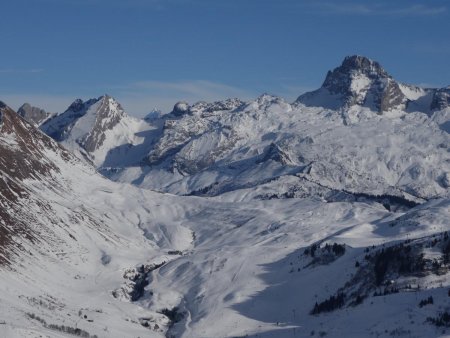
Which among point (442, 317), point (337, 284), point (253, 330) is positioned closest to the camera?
point (442, 317)

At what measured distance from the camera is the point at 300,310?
192 metres

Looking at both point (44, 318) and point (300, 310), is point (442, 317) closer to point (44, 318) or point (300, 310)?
point (300, 310)

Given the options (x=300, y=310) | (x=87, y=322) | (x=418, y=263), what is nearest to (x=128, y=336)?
(x=87, y=322)

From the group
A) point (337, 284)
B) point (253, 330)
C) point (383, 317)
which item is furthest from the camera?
point (337, 284)

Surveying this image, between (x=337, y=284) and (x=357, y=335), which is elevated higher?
(x=337, y=284)

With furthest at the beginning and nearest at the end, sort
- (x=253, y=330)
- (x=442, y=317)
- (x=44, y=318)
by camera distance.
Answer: (x=253, y=330) < (x=44, y=318) < (x=442, y=317)

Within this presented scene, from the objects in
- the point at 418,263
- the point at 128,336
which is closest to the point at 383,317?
the point at 418,263

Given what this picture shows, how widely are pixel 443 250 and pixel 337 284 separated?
26.2 m

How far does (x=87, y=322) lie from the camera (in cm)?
18500

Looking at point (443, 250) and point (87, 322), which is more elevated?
point (443, 250)

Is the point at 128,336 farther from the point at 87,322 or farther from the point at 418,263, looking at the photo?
the point at 418,263

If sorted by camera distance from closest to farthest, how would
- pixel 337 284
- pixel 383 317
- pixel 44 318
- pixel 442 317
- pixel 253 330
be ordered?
1. pixel 442 317
2. pixel 383 317
3. pixel 44 318
4. pixel 253 330
5. pixel 337 284

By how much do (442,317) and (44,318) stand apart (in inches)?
3127

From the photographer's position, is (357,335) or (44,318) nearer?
(357,335)
